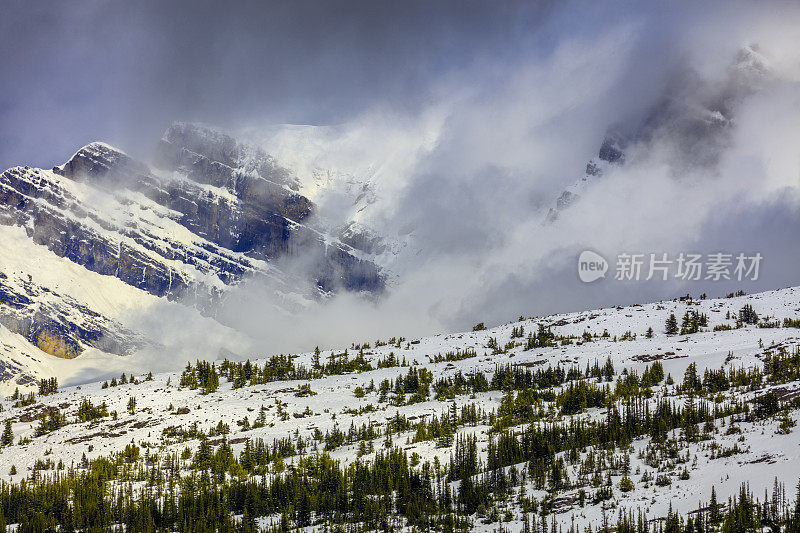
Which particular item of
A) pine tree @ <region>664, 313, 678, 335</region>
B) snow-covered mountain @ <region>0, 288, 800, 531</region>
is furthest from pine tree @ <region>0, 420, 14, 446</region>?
pine tree @ <region>664, 313, 678, 335</region>

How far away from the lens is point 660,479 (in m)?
76.7

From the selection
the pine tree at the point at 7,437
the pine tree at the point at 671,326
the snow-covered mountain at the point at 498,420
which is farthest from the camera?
the pine tree at the point at 671,326

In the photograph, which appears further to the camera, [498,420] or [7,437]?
[7,437]

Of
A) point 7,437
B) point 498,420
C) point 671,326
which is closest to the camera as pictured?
point 498,420

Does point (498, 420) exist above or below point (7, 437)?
above

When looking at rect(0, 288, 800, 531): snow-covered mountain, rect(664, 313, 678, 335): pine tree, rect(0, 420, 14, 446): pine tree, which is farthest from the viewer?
rect(664, 313, 678, 335): pine tree

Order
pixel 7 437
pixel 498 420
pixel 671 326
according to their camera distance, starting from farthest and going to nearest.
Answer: pixel 671 326 → pixel 7 437 → pixel 498 420

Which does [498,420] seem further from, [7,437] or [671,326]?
[7,437]

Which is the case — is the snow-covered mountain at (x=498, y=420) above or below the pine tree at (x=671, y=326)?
below

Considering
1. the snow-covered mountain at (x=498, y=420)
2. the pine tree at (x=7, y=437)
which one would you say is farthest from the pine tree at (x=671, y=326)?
the pine tree at (x=7, y=437)

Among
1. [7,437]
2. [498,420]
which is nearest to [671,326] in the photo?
[498,420]

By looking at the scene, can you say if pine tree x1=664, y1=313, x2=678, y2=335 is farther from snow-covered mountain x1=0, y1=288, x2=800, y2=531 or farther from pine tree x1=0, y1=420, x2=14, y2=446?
pine tree x1=0, y1=420, x2=14, y2=446

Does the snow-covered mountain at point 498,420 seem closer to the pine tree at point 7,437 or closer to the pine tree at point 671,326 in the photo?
the pine tree at point 7,437

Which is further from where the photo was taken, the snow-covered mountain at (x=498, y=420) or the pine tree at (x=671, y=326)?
the pine tree at (x=671, y=326)
